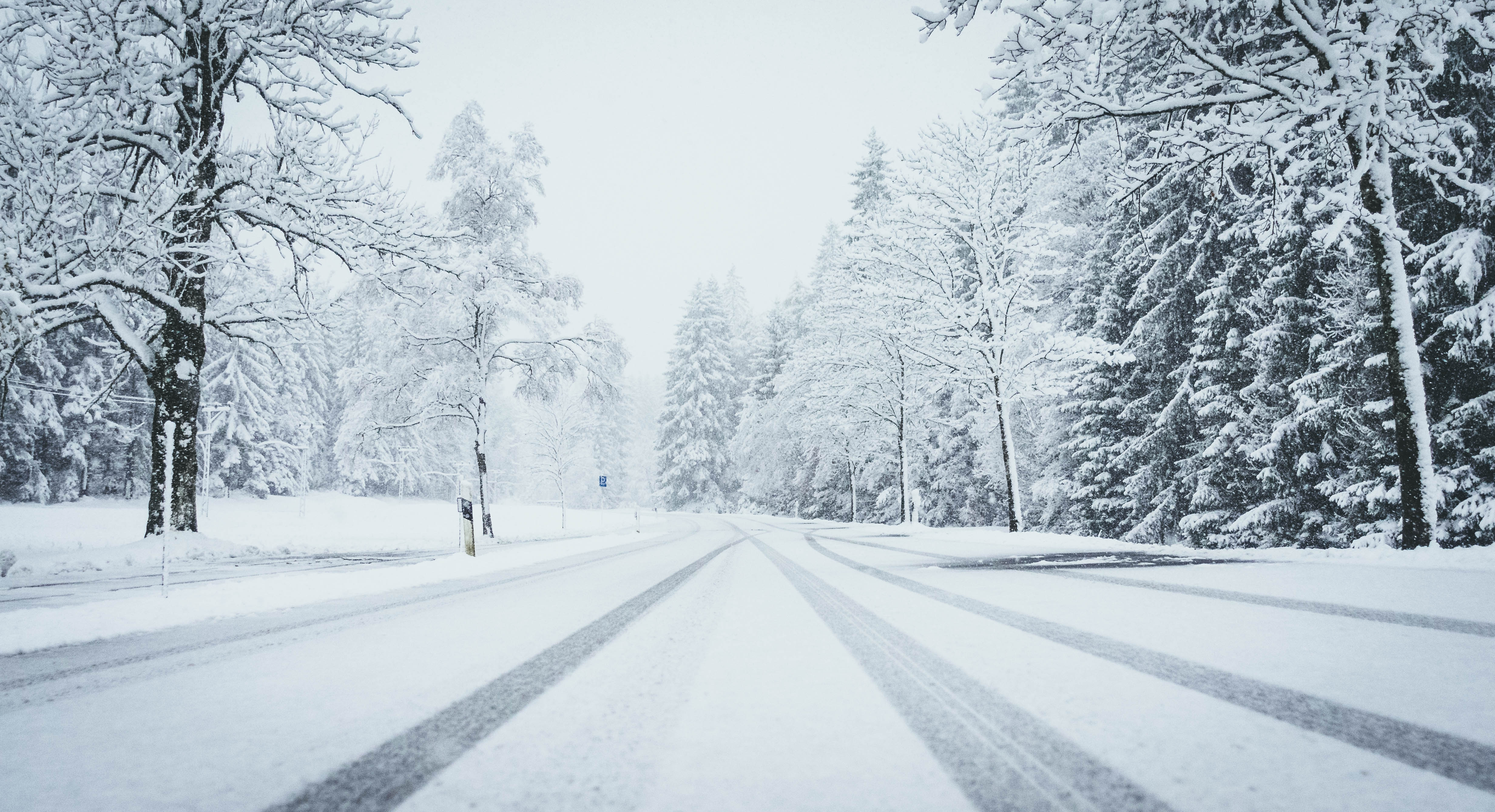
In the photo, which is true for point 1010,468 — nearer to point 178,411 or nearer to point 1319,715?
point 1319,715

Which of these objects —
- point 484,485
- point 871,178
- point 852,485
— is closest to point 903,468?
point 852,485

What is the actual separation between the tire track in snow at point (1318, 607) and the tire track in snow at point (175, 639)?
5.46m

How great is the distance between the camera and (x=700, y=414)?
57219mm

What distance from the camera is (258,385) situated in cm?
4184

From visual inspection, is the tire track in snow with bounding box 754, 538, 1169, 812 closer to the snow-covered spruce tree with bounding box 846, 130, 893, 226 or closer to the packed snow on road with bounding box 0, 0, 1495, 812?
the packed snow on road with bounding box 0, 0, 1495, 812

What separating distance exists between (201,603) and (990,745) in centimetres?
613

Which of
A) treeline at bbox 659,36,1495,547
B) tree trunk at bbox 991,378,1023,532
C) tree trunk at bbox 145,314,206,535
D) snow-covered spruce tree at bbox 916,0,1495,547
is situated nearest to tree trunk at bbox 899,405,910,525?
treeline at bbox 659,36,1495,547

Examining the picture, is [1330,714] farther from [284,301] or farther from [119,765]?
[284,301]

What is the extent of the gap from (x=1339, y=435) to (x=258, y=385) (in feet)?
173

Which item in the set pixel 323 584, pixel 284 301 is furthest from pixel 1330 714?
pixel 284 301

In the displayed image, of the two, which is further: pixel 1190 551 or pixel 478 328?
pixel 478 328

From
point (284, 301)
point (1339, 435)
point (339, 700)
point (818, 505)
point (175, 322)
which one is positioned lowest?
point (818, 505)

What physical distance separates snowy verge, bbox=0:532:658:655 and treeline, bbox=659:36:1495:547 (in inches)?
346

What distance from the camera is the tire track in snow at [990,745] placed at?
Result: 123cm
